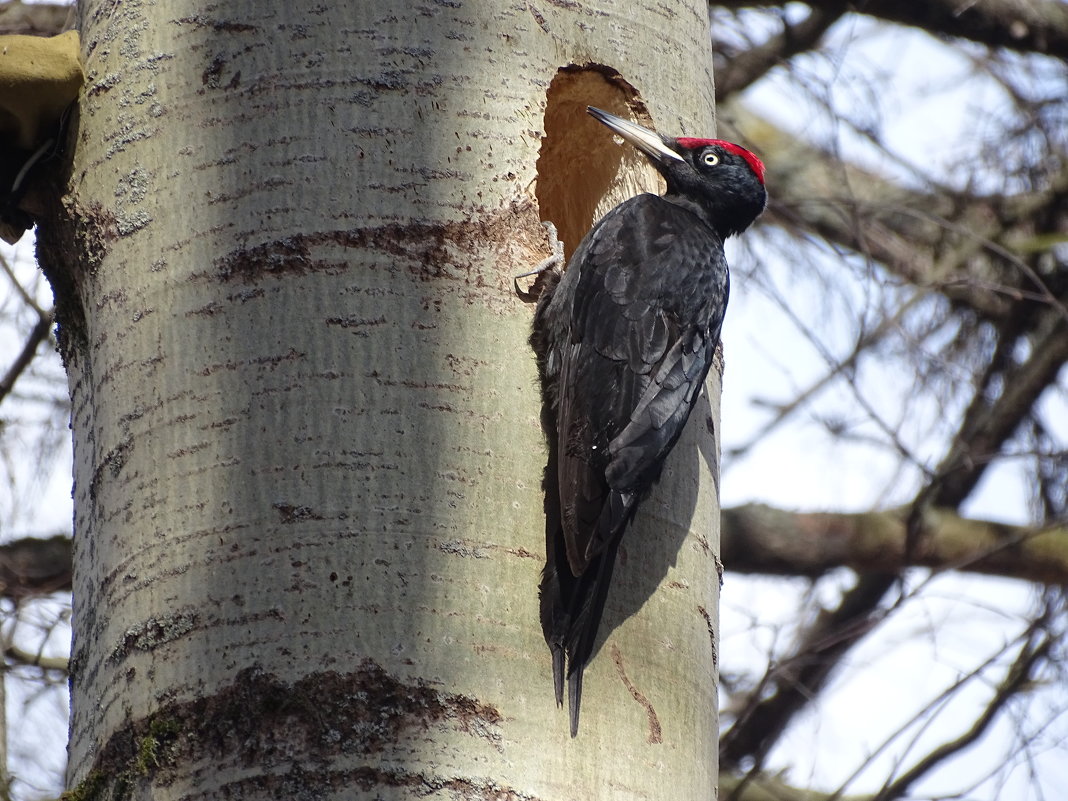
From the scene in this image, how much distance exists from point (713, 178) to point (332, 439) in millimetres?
2017

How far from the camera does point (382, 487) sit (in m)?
2.08

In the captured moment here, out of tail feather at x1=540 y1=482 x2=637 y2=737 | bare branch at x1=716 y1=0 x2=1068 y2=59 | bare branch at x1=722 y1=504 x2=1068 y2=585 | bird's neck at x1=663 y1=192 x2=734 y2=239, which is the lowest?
tail feather at x1=540 y1=482 x2=637 y2=737

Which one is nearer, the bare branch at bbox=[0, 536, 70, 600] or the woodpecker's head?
the woodpecker's head

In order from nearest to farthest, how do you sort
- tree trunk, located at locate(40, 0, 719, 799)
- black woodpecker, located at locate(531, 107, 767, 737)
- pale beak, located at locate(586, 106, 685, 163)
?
tree trunk, located at locate(40, 0, 719, 799) → black woodpecker, located at locate(531, 107, 767, 737) → pale beak, located at locate(586, 106, 685, 163)

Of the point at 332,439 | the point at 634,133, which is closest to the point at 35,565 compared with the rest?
the point at 634,133

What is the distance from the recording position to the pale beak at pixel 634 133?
117 inches

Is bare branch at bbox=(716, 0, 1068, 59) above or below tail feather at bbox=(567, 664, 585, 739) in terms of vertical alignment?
above

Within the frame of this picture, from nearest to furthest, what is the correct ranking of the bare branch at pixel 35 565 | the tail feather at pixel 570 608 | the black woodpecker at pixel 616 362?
the tail feather at pixel 570 608, the black woodpecker at pixel 616 362, the bare branch at pixel 35 565

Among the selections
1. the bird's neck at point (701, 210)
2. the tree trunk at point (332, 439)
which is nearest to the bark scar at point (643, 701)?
the tree trunk at point (332, 439)

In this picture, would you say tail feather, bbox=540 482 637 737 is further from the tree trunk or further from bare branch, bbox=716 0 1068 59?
bare branch, bbox=716 0 1068 59

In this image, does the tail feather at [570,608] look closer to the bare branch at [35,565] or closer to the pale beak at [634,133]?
the pale beak at [634,133]

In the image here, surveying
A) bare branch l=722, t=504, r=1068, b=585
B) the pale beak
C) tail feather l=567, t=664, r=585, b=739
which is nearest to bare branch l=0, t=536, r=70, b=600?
bare branch l=722, t=504, r=1068, b=585

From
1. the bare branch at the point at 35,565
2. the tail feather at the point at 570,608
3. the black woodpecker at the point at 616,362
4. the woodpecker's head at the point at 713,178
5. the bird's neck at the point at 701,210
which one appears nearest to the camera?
the tail feather at the point at 570,608

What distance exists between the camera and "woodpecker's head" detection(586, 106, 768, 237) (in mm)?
3266
